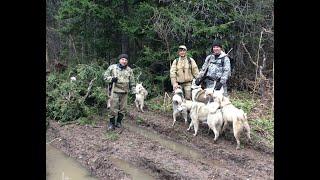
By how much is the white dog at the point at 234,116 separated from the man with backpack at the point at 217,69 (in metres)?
0.40

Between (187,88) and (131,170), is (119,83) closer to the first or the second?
(187,88)

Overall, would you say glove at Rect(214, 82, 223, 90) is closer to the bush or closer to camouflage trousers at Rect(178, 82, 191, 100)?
camouflage trousers at Rect(178, 82, 191, 100)

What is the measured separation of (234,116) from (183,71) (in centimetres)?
312

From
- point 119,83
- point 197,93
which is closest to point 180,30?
point 197,93

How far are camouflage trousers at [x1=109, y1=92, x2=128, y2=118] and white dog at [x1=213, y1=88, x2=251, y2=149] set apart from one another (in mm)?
2916

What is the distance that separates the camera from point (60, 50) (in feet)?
78.9

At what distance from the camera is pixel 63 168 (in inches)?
340

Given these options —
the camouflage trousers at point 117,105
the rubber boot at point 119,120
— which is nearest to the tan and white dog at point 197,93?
the camouflage trousers at point 117,105

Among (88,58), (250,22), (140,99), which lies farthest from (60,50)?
(250,22)

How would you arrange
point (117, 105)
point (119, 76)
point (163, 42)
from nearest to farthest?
point (119, 76)
point (117, 105)
point (163, 42)

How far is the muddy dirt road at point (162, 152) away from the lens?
781 cm

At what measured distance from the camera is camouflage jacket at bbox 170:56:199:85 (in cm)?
1170

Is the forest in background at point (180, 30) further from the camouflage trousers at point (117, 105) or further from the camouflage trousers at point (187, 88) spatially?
the camouflage trousers at point (117, 105)
